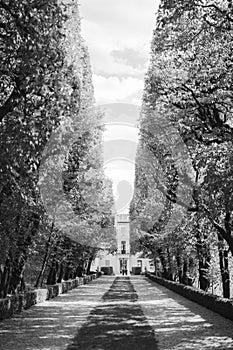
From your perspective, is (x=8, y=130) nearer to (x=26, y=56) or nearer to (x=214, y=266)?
(x=26, y=56)

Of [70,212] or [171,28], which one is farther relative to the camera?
[70,212]

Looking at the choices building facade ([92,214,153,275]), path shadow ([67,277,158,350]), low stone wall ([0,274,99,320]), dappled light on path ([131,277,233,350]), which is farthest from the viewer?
building facade ([92,214,153,275])

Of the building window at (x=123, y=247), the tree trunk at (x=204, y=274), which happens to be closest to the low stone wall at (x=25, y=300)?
the tree trunk at (x=204, y=274)

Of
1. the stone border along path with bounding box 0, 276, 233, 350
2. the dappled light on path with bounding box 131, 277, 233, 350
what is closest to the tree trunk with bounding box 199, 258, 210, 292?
the dappled light on path with bounding box 131, 277, 233, 350

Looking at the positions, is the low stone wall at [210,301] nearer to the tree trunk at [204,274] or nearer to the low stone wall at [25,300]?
the tree trunk at [204,274]

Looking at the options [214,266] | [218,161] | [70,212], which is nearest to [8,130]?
[218,161]

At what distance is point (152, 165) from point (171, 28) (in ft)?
37.1

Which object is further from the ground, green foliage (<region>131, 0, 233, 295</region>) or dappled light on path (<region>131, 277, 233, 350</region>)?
green foliage (<region>131, 0, 233, 295</region>)

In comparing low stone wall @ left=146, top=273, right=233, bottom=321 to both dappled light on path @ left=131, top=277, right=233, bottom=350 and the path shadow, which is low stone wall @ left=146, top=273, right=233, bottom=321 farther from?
the path shadow

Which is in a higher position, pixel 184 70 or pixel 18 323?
pixel 184 70

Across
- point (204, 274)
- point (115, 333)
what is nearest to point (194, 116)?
point (115, 333)

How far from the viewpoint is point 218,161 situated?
38.2 feet

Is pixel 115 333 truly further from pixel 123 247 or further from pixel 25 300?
pixel 123 247

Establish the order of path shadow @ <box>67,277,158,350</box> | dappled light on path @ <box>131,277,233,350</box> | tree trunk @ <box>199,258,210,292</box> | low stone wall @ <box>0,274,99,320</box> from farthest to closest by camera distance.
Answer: tree trunk @ <box>199,258,210,292</box>, low stone wall @ <box>0,274,99,320</box>, dappled light on path @ <box>131,277,233,350</box>, path shadow @ <box>67,277,158,350</box>
